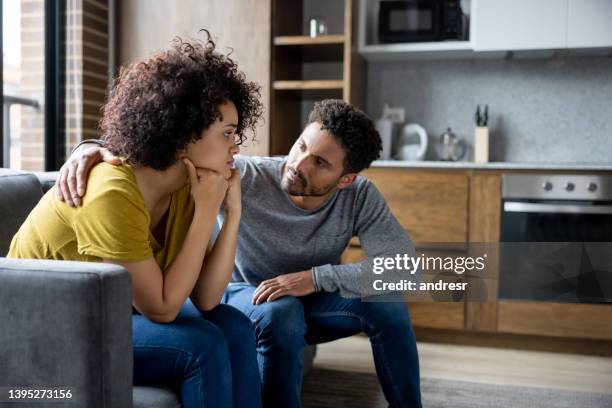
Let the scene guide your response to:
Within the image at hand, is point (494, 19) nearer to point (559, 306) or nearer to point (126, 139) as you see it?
point (559, 306)

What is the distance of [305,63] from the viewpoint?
3643 millimetres

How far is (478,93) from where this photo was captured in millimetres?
3465

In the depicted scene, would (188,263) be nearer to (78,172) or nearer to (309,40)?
Answer: (78,172)

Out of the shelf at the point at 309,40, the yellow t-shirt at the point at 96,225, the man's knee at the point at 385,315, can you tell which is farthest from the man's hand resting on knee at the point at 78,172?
the shelf at the point at 309,40

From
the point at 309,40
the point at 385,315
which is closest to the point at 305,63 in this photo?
the point at 309,40

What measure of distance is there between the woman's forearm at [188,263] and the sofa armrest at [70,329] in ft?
0.42

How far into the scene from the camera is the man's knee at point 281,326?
1.57 metres

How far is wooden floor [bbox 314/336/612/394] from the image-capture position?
2.52 metres

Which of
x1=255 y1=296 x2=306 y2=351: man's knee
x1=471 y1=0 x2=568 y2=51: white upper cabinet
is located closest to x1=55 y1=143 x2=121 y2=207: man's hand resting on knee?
x1=255 y1=296 x2=306 y2=351: man's knee

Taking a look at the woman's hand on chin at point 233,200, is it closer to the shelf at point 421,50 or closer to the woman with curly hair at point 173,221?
the woman with curly hair at point 173,221

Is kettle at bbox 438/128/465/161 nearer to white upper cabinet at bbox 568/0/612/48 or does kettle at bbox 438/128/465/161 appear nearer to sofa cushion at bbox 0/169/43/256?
white upper cabinet at bbox 568/0/612/48

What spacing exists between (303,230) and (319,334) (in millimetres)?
309

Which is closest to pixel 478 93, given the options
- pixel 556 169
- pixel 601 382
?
pixel 556 169

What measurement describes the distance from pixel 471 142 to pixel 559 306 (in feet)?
3.49
